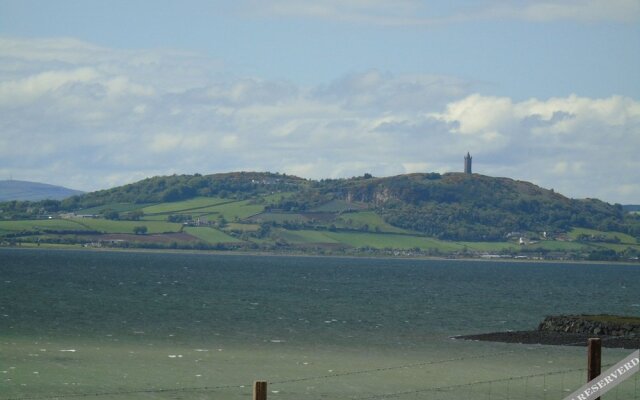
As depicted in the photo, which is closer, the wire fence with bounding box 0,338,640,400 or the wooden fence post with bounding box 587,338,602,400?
the wooden fence post with bounding box 587,338,602,400

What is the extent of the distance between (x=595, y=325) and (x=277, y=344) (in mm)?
20921

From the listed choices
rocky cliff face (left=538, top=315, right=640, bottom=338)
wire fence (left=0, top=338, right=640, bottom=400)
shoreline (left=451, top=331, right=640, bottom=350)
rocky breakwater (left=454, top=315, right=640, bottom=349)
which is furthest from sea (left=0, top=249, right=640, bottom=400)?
rocky cliff face (left=538, top=315, right=640, bottom=338)

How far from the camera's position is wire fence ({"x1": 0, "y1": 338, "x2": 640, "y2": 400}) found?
1731 inches

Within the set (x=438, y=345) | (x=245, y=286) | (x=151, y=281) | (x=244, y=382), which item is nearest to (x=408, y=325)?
(x=438, y=345)

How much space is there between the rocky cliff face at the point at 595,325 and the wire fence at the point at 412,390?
18.0 m

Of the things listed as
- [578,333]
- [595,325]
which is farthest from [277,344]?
[595,325]

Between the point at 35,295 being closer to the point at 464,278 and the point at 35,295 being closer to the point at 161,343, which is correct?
the point at 161,343

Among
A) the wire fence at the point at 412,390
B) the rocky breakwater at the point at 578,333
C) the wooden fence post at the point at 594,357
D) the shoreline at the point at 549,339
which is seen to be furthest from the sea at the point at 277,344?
the wooden fence post at the point at 594,357

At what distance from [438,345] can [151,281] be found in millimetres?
75768

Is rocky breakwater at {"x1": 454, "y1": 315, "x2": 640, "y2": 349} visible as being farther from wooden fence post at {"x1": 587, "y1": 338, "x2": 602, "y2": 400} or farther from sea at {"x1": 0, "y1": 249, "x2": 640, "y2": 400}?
wooden fence post at {"x1": 587, "y1": 338, "x2": 602, "y2": 400}

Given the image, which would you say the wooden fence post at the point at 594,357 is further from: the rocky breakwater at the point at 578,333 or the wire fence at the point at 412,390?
the rocky breakwater at the point at 578,333

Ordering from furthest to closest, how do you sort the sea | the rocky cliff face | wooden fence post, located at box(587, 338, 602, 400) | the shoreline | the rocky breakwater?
the rocky cliff face, the rocky breakwater, the shoreline, the sea, wooden fence post, located at box(587, 338, 602, 400)

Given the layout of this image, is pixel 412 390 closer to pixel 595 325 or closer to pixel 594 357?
pixel 594 357

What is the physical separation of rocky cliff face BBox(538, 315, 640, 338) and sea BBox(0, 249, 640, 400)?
5208mm
